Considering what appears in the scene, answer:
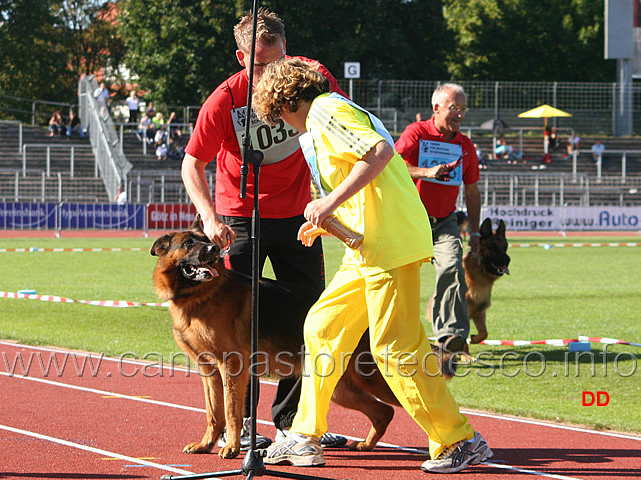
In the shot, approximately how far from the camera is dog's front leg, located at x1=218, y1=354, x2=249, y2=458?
17.6ft

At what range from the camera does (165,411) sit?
22.0 feet

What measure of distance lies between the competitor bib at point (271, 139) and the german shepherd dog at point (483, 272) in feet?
14.4

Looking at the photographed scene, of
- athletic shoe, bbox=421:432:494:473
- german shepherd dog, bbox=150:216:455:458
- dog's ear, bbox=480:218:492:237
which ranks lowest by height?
athletic shoe, bbox=421:432:494:473

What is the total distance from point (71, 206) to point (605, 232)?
18.7 meters

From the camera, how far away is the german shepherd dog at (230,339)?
213 inches

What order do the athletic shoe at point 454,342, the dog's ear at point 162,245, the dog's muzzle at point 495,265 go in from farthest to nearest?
the dog's muzzle at point 495,265 → the athletic shoe at point 454,342 → the dog's ear at point 162,245

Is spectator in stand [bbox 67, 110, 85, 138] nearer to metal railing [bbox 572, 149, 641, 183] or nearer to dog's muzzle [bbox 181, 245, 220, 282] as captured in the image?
metal railing [bbox 572, 149, 641, 183]

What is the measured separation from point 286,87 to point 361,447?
2.20 metres

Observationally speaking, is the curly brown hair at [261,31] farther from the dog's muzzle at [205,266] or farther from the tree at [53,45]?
the tree at [53,45]

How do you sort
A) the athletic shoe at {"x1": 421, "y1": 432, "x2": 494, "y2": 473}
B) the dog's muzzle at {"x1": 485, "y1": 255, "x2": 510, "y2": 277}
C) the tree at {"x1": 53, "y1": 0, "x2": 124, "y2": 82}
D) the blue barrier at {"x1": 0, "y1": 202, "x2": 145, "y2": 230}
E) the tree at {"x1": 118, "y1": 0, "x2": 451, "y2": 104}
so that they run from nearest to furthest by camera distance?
the athletic shoe at {"x1": 421, "y1": 432, "x2": 494, "y2": 473}
the dog's muzzle at {"x1": 485, "y1": 255, "x2": 510, "y2": 277}
the blue barrier at {"x1": 0, "y1": 202, "x2": 145, "y2": 230}
the tree at {"x1": 118, "y1": 0, "x2": 451, "y2": 104}
the tree at {"x1": 53, "y1": 0, "x2": 124, "y2": 82}

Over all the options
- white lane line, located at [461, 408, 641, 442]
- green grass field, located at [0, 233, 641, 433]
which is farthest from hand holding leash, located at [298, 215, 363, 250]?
green grass field, located at [0, 233, 641, 433]

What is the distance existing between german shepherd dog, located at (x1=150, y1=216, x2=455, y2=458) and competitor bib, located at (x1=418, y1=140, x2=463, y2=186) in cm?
323

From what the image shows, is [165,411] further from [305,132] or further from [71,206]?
[71,206]

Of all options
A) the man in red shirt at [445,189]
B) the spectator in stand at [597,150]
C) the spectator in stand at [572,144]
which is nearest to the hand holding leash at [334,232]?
the man in red shirt at [445,189]
